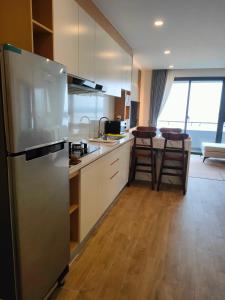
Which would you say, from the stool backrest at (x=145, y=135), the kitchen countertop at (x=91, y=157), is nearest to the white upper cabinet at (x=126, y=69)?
the stool backrest at (x=145, y=135)

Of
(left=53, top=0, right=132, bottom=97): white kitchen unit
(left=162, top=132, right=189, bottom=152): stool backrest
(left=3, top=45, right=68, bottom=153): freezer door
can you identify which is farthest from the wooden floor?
(left=53, top=0, right=132, bottom=97): white kitchen unit

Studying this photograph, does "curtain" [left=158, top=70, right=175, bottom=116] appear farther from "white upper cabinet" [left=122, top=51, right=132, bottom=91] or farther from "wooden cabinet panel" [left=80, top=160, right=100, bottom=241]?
"wooden cabinet panel" [left=80, top=160, right=100, bottom=241]

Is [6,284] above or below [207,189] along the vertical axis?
above

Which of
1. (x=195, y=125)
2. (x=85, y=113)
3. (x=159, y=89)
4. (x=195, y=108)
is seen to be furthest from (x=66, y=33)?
(x=195, y=125)

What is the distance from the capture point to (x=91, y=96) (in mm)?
3301

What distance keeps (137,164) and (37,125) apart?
116 inches

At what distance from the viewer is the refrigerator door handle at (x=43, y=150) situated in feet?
3.91

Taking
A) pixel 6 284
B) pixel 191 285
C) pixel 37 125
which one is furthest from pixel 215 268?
pixel 37 125

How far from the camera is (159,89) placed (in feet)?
22.9

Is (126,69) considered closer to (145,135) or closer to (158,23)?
(158,23)

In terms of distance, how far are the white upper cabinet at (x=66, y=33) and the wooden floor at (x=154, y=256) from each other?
5.88 ft

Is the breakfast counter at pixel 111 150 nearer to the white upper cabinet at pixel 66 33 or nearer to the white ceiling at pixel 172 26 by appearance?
the white upper cabinet at pixel 66 33

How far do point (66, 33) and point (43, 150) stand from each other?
1201mm

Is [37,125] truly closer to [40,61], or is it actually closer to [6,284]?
[40,61]
